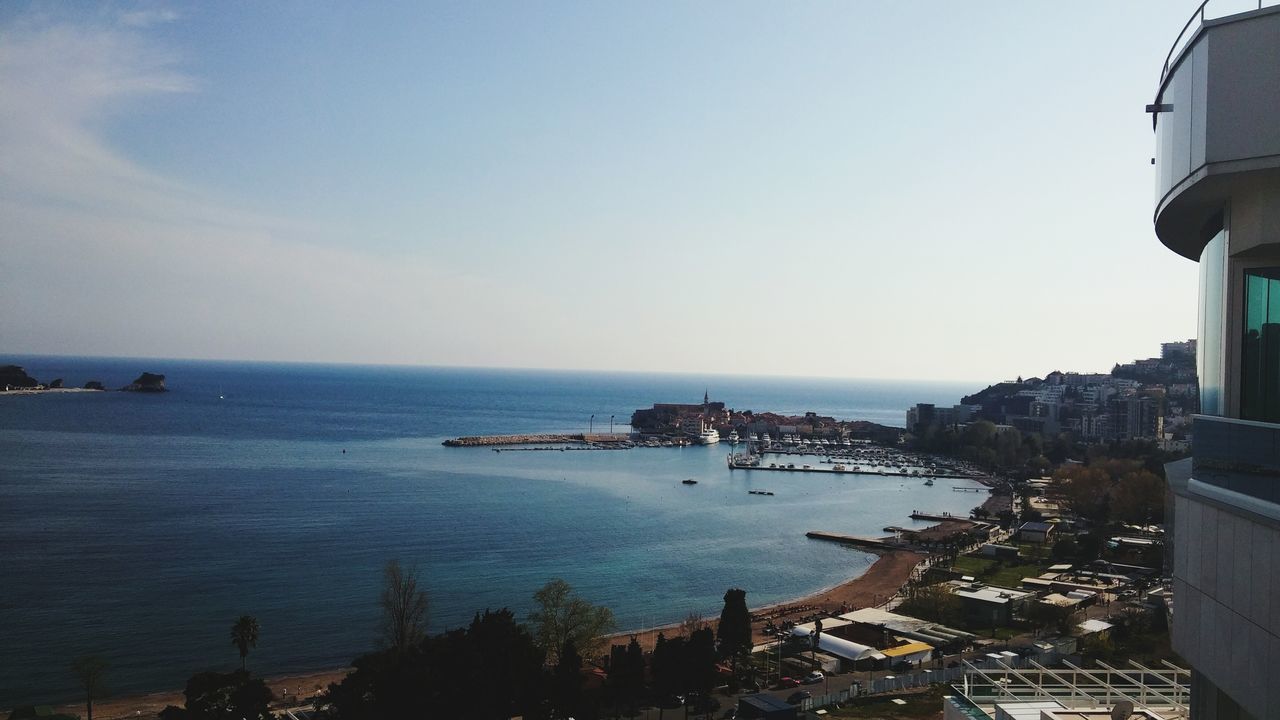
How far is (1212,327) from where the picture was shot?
381 centimetres

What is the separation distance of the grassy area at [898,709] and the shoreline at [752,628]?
15.8 ft

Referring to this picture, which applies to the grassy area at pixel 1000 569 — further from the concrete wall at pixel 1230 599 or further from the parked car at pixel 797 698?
the concrete wall at pixel 1230 599

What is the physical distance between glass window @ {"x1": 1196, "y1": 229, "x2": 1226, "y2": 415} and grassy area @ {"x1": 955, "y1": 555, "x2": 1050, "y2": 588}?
19.9m

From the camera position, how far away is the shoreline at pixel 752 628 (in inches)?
535

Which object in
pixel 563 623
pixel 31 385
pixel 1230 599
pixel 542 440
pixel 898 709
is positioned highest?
pixel 1230 599

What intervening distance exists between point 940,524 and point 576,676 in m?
25.9

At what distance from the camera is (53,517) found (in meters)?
27.5

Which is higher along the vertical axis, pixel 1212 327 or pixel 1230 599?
pixel 1212 327

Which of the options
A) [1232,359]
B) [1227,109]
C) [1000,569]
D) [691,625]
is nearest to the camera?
[1227,109]

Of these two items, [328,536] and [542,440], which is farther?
[542,440]

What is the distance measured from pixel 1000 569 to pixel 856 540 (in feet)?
22.0

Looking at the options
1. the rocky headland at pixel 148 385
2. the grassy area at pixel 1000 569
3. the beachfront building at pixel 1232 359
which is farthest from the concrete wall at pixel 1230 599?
the rocky headland at pixel 148 385

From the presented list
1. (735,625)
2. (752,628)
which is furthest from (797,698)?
(752,628)

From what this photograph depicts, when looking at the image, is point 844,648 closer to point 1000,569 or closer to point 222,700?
point 1000,569
